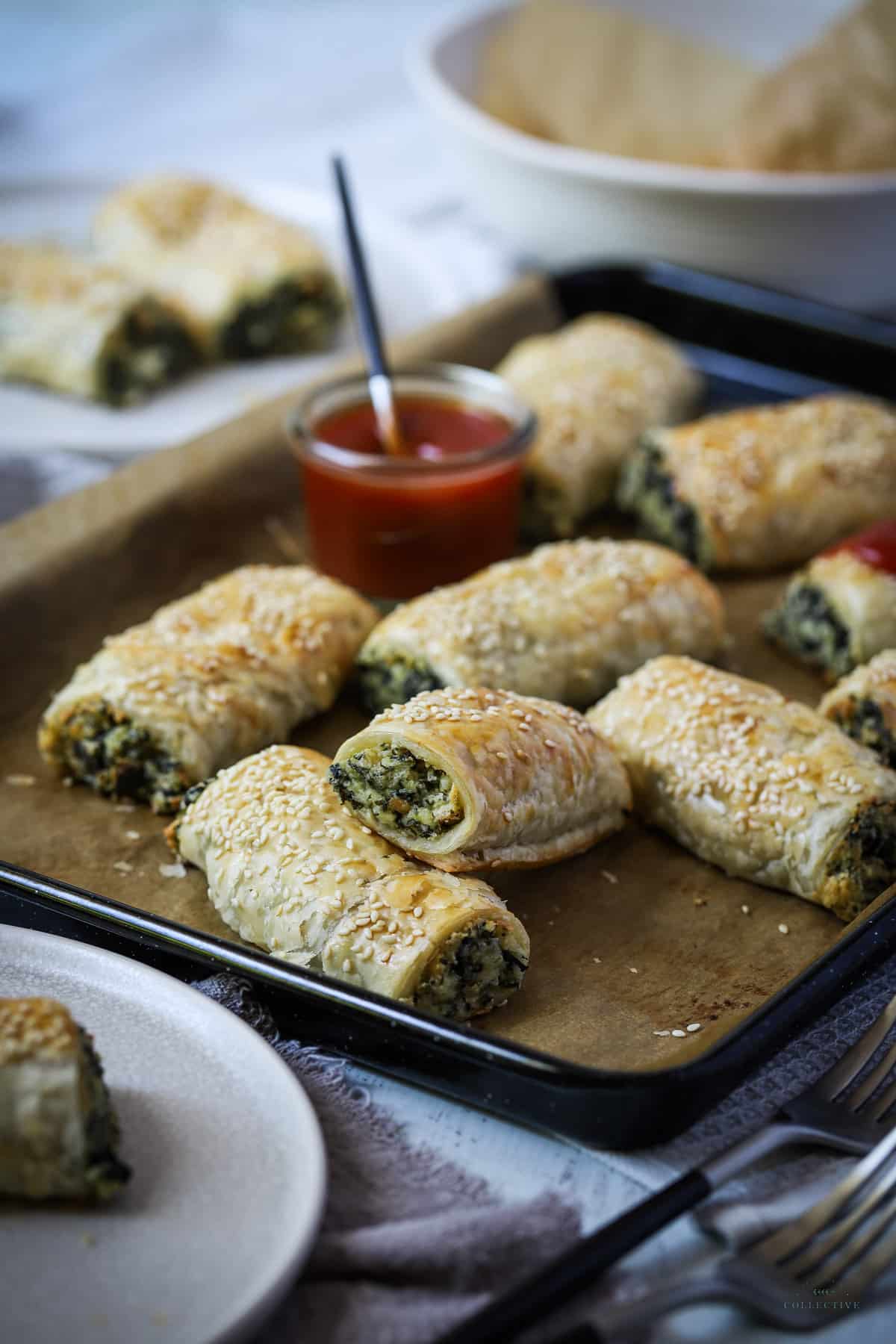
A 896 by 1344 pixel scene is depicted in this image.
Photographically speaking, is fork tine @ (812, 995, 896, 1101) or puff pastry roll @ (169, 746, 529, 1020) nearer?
fork tine @ (812, 995, 896, 1101)

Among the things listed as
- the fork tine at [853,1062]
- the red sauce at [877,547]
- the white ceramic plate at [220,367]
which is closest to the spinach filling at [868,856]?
the fork tine at [853,1062]

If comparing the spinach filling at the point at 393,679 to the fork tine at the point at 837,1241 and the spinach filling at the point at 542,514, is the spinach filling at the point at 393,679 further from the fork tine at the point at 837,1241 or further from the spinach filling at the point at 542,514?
the fork tine at the point at 837,1241

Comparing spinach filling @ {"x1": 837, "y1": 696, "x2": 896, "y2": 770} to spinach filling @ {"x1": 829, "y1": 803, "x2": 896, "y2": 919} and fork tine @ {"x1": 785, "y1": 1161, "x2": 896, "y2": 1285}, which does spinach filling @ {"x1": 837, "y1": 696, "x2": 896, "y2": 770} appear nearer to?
spinach filling @ {"x1": 829, "y1": 803, "x2": 896, "y2": 919}

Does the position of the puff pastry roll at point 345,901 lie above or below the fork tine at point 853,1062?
above

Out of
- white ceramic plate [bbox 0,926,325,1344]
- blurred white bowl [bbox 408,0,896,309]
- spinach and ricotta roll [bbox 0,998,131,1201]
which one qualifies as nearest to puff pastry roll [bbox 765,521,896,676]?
blurred white bowl [bbox 408,0,896,309]

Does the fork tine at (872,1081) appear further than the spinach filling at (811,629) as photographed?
No

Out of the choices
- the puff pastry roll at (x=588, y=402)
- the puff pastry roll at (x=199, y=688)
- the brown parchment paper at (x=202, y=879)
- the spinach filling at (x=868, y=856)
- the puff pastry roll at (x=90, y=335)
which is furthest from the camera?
the puff pastry roll at (x=90, y=335)
